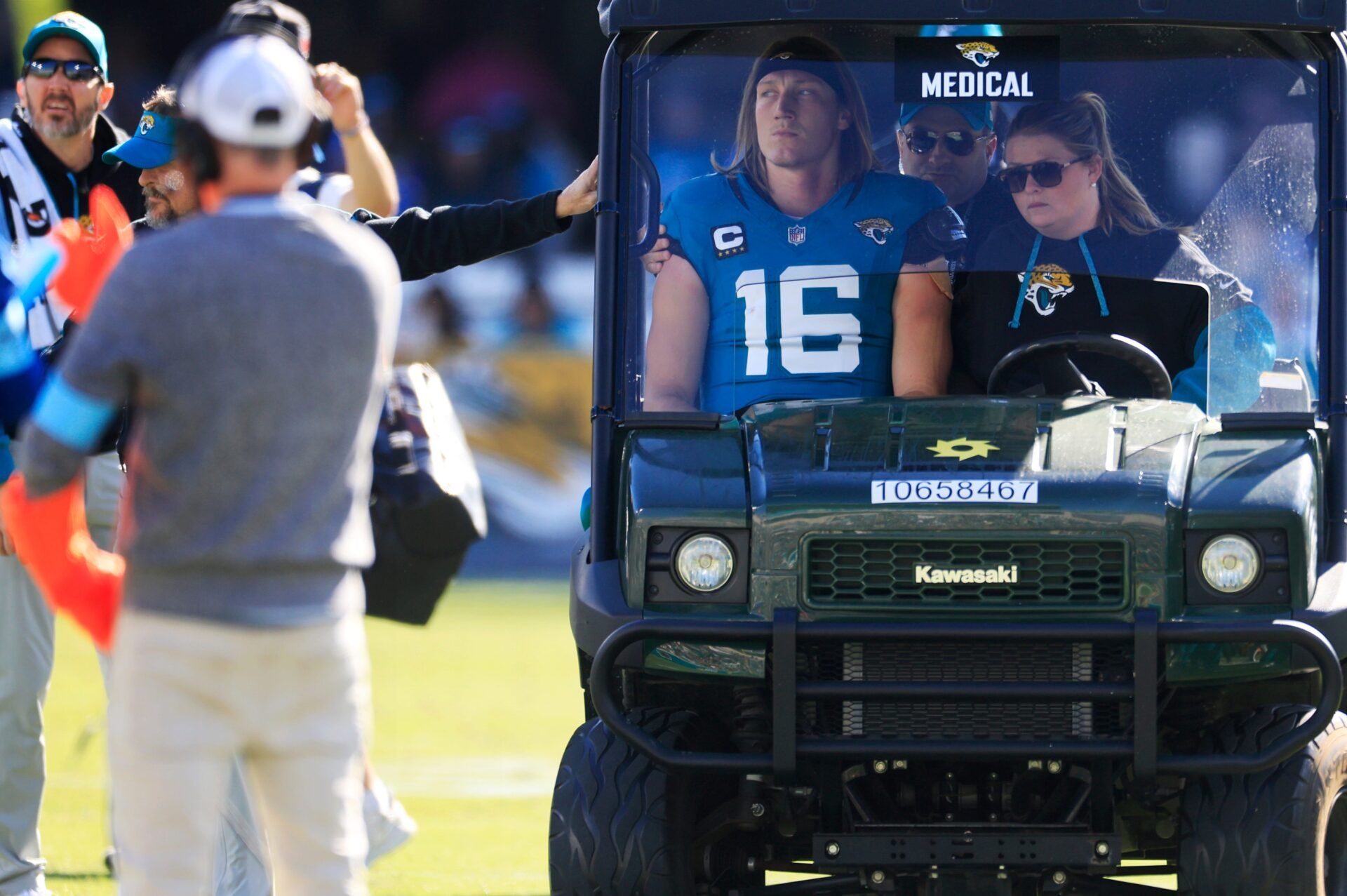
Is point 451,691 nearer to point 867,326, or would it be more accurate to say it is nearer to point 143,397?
point 867,326

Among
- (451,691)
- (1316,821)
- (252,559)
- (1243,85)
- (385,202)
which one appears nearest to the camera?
(252,559)

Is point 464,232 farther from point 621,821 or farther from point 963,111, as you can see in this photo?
point 621,821

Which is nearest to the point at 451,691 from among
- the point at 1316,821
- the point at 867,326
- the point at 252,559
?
the point at 867,326

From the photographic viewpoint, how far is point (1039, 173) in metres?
5.51

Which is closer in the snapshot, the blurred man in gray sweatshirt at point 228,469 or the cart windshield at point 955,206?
the blurred man in gray sweatshirt at point 228,469

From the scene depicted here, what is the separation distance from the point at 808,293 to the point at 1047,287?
0.62 metres

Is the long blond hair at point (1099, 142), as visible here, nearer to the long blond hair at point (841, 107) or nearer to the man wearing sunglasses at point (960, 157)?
the man wearing sunglasses at point (960, 157)

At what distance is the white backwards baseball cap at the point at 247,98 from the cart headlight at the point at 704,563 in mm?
1673

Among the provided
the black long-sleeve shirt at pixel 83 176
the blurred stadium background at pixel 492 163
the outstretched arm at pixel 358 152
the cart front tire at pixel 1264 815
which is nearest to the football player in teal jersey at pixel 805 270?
the cart front tire at pixel 1264 815

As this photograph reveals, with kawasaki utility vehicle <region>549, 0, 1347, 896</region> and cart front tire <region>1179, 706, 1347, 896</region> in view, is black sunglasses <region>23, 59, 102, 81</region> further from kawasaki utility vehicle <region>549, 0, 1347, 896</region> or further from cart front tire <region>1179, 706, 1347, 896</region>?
cart front tire <region>1179, 706, 1347, 896</region>

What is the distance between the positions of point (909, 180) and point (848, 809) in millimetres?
1629

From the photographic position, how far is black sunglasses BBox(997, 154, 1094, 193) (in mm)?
5512

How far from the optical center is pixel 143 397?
3531 mm

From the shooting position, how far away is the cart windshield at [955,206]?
5.45m
